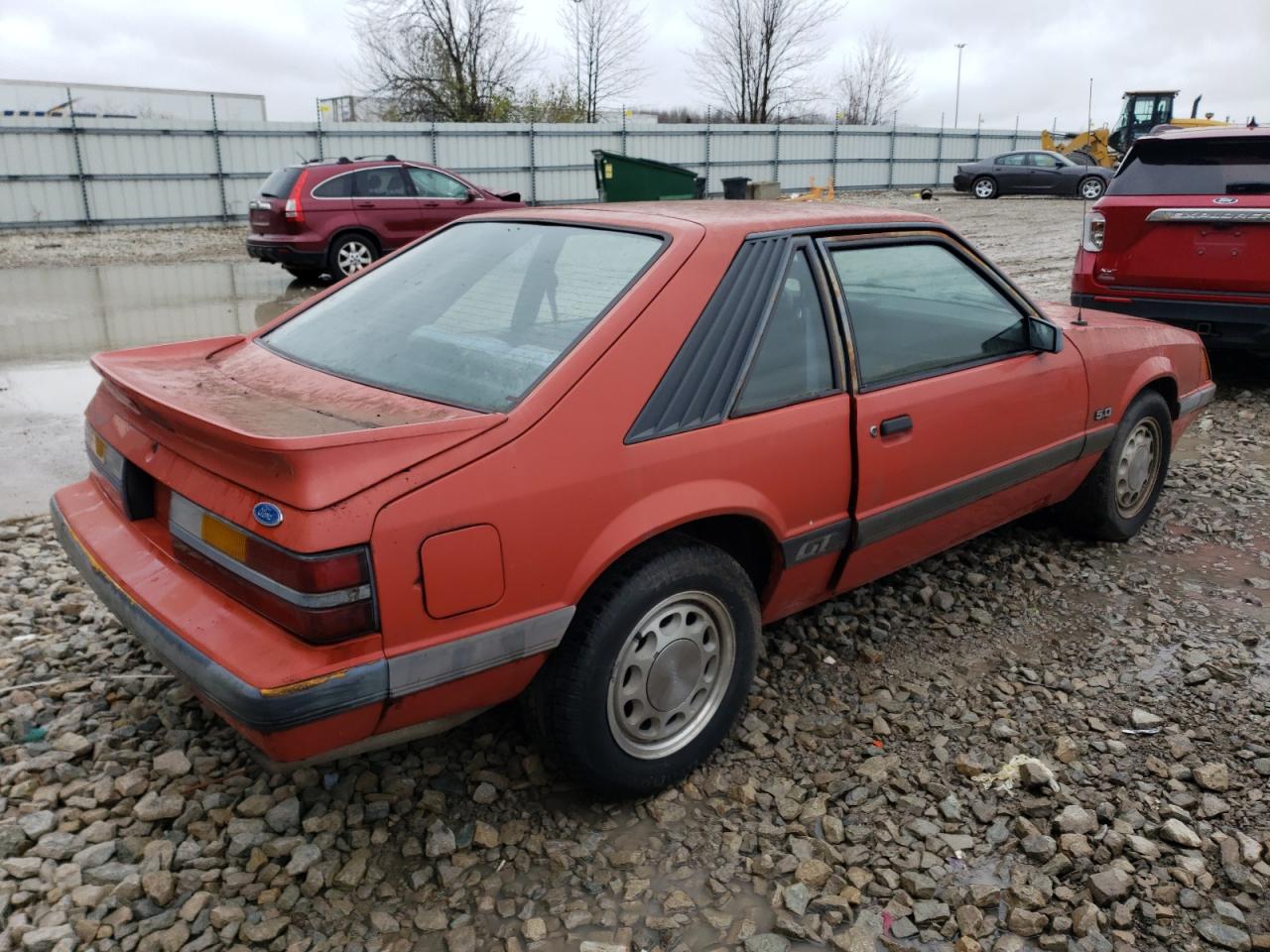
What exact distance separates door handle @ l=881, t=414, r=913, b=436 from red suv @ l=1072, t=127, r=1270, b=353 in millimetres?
3621

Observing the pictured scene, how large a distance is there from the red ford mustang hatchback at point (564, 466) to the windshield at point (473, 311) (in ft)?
0.04

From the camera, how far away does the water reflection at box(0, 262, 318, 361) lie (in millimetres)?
9367

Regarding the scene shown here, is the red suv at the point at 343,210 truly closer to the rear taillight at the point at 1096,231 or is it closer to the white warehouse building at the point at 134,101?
the rear taillight at the point at 1096,231

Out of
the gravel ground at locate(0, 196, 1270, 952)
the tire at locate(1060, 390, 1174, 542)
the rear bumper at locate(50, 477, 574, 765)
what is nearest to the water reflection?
the gravel ground at locate(0, 196, 1270, 952)

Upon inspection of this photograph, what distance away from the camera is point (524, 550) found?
7.27 ft

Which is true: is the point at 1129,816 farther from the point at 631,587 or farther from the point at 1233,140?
the point at 1233,140

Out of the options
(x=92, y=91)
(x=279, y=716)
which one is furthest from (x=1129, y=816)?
(x=92, y=91)

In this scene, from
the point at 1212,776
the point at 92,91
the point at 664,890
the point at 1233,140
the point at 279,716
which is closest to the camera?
the point at 279,716

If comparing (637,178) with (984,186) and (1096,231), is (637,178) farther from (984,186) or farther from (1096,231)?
(984,186)

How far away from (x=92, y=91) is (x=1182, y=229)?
39.1 m

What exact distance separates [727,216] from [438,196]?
11627 millimetres

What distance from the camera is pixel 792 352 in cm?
286

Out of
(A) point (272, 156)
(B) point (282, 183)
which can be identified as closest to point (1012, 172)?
(A) point (272, 156)

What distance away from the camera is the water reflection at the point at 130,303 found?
30.7ft
